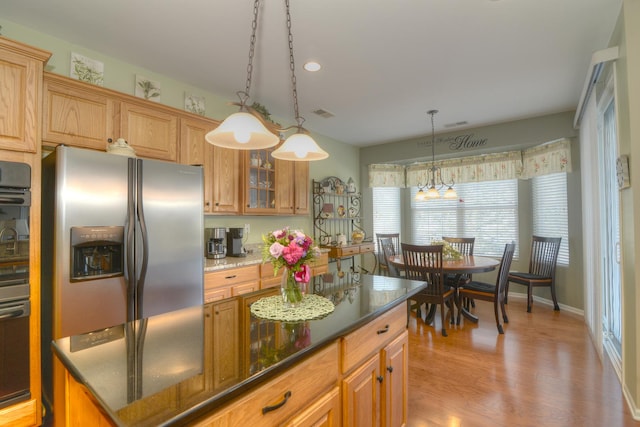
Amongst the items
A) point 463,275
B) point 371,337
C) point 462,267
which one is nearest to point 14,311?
point 371,337

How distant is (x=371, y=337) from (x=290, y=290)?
442 mm

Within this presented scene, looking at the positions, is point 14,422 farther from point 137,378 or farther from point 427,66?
point 427,66

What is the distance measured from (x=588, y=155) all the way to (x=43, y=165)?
5.03 metres

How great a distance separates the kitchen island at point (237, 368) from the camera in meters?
0.75

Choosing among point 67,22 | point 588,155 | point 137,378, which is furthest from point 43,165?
point 588,155

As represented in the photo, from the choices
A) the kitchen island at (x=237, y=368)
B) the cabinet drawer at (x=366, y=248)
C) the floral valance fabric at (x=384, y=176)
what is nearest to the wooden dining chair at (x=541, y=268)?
the cabinet drawer at (x=366, y=248)

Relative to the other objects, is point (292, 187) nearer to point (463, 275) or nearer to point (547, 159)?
point (463, 275)

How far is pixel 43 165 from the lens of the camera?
225 centimetres

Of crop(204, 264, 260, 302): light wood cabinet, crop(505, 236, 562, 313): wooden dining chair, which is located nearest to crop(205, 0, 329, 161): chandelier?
crop(204, 264, 260, 302): light wood cabinet

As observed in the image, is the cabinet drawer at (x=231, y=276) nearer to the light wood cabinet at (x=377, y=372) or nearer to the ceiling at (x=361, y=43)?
the light wood cabinet at (x=377, y=372)

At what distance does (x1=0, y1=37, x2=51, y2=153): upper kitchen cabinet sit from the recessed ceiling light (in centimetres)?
183

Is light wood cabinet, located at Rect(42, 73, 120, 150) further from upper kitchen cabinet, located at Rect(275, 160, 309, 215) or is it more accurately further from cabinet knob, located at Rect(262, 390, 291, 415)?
cabinet knob, located at Rect(262, 390, 291, 415)

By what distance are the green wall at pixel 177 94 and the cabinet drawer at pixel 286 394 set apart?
262cm

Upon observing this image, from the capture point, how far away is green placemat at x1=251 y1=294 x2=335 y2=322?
130cm
